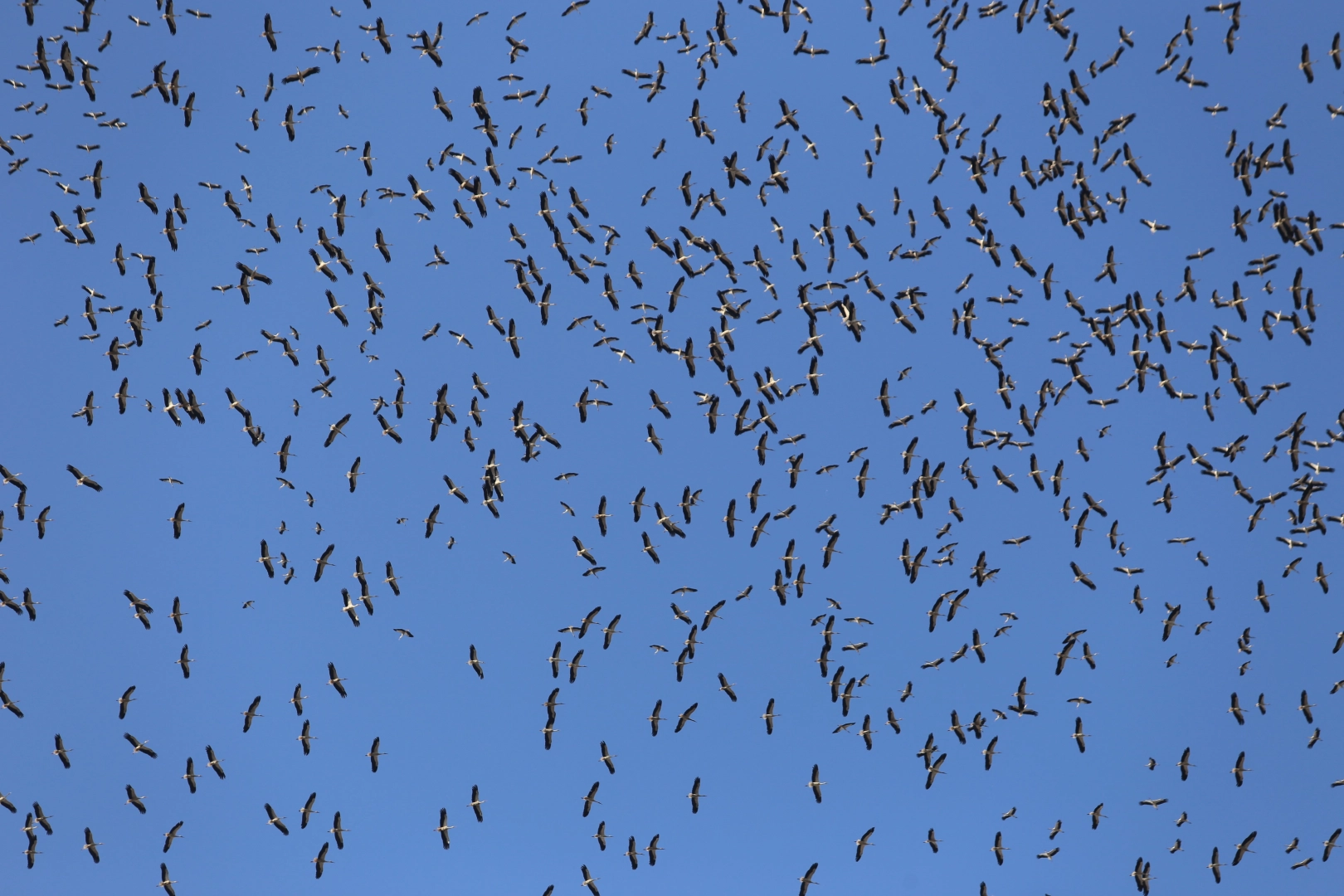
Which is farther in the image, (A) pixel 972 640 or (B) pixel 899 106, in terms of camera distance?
(A) pixel 972 640

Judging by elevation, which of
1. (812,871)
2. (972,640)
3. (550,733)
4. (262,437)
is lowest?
(812,871)

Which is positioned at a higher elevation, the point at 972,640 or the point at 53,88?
the point at 53,88

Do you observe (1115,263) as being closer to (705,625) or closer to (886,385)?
(886,385)

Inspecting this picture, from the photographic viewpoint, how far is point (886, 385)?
7581cm

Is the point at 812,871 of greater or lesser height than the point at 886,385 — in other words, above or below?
below

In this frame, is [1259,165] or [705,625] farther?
[705,625]

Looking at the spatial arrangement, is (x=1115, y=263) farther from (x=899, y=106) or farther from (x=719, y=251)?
(x=719, y=251)

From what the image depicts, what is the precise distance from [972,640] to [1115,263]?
846 inches

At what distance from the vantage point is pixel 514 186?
7406 cm

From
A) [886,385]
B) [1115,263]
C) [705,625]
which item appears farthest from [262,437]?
[1115,263]

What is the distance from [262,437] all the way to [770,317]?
26514 mm

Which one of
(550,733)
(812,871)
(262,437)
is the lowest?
(812,871)

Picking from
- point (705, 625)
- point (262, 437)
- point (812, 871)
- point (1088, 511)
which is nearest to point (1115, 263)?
point (1088, 511)

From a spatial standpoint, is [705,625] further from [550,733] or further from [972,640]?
[972,640]
